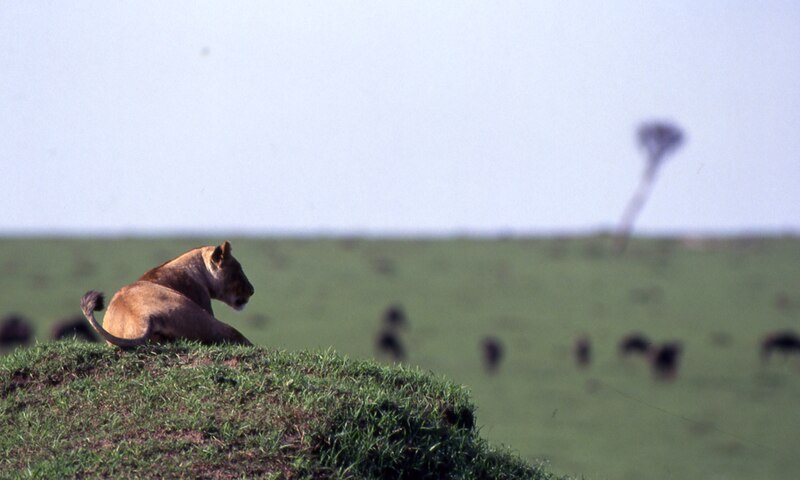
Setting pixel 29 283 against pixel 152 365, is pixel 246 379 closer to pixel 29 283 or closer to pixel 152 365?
pixel 152 365

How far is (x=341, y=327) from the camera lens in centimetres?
5053

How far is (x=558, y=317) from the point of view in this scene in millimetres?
54094

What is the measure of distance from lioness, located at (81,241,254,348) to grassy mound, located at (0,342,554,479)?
7.9 inches

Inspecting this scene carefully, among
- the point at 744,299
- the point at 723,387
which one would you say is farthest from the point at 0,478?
the point at 744,299

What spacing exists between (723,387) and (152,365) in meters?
40.2

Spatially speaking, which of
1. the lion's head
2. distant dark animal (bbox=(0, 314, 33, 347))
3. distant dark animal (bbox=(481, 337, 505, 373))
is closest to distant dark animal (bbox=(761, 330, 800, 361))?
distant dark animal (bbox=(481, 337, 505, 373))

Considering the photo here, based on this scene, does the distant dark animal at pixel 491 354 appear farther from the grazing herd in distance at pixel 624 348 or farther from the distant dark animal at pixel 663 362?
the distant dark animal at pixel 663 362

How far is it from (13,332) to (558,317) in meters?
23.5

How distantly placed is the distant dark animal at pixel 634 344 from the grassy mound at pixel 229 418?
40.4 meters

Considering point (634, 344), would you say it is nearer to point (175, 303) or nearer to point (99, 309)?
point (175, 303)

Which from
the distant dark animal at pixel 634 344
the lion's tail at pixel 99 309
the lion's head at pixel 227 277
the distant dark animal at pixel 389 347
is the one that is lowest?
the distant dark animal at pixel 389 347

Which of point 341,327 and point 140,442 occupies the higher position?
point 140,442

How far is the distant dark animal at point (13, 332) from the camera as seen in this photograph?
43594 millimetres

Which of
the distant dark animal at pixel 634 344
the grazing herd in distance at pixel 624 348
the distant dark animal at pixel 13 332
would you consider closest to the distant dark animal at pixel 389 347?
the grazing herd in distance at pixel 624 348
